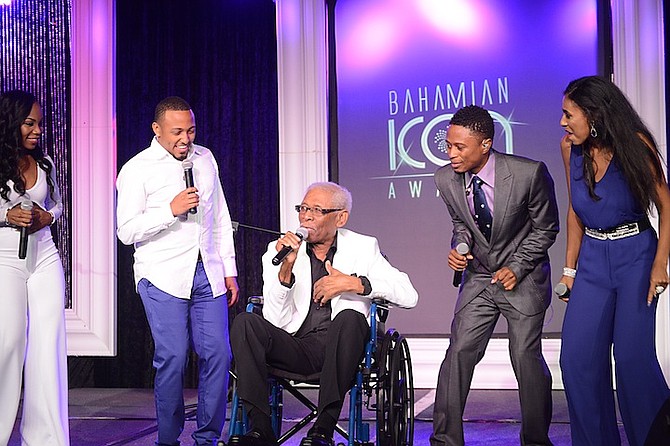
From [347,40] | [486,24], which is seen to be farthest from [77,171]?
[486,24]

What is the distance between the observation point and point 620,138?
335cm

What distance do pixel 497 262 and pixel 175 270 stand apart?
4.58ft

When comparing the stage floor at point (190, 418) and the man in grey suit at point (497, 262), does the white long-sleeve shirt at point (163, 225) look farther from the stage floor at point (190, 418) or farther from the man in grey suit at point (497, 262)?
the man in grey suit at point (497, 262)

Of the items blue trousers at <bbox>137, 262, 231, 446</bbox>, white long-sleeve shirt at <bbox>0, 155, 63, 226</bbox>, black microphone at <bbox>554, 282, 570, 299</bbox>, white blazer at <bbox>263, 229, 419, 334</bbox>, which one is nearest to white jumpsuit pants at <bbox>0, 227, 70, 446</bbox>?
white long-sleeve shirt at <bbox>0, 155, 63, 226</bbox>

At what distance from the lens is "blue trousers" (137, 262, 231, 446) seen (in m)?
4.06

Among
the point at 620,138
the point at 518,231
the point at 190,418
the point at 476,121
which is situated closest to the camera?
the point at 620,138

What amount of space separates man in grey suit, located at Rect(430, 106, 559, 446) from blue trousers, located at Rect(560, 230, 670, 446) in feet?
1.74

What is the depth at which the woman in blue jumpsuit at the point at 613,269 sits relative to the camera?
3297mm

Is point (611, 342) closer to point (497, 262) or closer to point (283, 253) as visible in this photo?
point (497, 262)

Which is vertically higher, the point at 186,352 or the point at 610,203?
the point at 610,203

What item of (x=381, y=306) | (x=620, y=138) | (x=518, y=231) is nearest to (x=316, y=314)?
(x=381, y=306)

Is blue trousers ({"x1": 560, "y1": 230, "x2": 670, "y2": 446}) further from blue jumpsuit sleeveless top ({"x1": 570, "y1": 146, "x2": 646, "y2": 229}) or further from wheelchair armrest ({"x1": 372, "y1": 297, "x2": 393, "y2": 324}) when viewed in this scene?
wheelchair armrest ({"x1": 372, "y1": 297, "x2": 393, "y2": 324})

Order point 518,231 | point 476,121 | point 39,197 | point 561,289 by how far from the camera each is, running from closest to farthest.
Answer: point 561,289, point 39,197, point 476,121, point 518,231

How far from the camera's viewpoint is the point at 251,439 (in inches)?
133
